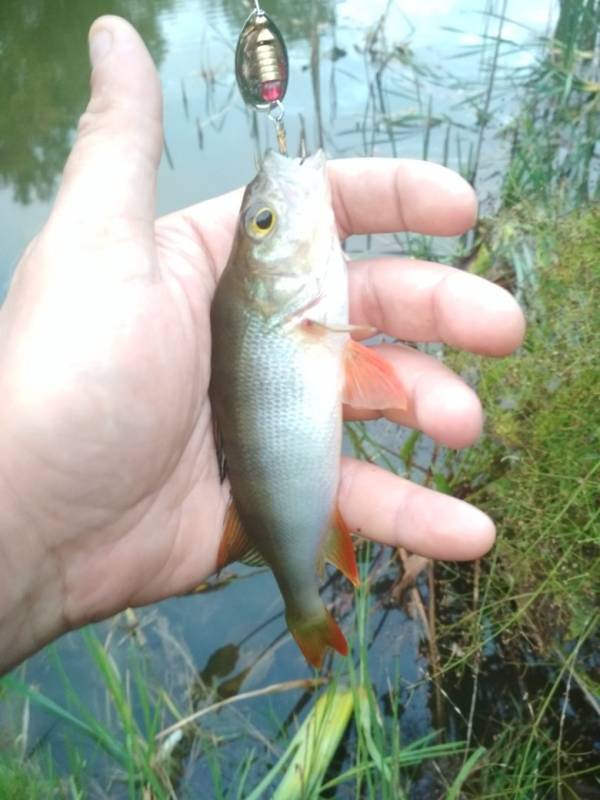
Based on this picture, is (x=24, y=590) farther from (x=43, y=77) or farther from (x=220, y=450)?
(x=43, y=77)

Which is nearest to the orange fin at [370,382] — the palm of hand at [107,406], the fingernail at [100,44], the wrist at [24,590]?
the palm of hand at [107,406]

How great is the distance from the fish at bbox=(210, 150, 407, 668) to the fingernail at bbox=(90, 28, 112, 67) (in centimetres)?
55

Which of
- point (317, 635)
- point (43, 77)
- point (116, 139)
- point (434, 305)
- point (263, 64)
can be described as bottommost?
point (43, 77)

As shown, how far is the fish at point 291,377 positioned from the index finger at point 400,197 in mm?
344

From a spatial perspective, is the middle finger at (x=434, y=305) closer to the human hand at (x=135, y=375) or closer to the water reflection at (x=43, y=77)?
the human hand at (x=135, y=375)

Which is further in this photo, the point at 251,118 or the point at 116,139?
the point at 251,118

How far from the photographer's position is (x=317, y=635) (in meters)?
2.30

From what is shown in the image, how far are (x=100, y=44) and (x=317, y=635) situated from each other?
69.7 inches

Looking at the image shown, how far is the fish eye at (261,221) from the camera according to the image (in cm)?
228

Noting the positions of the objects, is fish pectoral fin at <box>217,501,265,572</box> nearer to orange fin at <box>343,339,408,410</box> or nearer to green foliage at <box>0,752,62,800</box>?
orange fin at <box>343,339,408,410</box>

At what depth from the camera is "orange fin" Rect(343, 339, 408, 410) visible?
225cm

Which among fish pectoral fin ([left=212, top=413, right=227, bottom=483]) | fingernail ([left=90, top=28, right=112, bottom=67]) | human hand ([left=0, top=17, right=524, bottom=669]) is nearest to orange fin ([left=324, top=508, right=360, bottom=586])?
human hand ([left=0, top=17, right=524, bottom=669])

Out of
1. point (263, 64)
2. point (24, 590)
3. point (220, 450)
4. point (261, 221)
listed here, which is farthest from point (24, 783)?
point (263, 64)

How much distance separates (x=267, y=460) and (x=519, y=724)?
1421 mm
